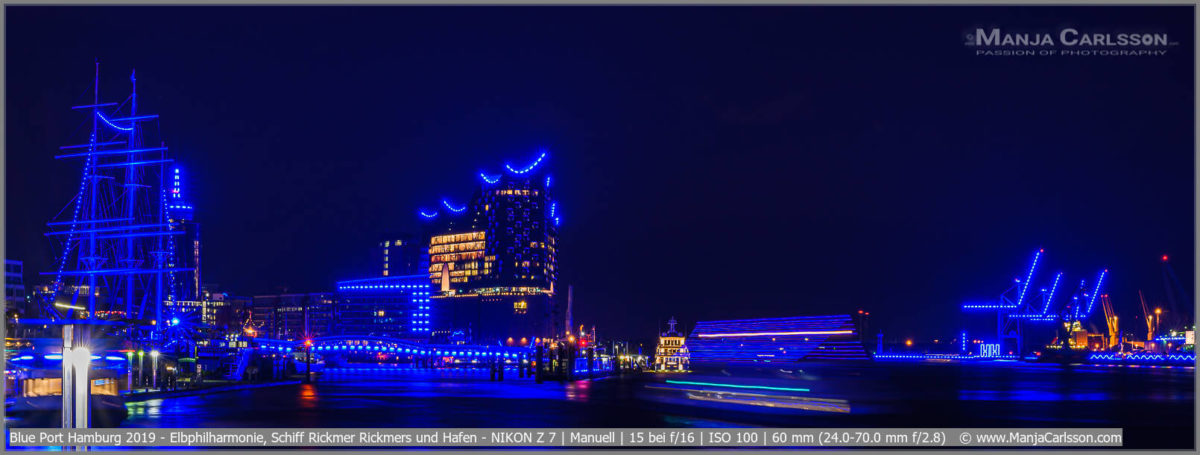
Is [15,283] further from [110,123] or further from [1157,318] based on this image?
[1157,318]

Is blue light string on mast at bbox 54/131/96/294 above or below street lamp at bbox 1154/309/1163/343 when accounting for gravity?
above

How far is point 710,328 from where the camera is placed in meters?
99.9

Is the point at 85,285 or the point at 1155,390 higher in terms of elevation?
the point at 85,285

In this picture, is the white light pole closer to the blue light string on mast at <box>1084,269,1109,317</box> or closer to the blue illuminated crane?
the blue illuminated crane

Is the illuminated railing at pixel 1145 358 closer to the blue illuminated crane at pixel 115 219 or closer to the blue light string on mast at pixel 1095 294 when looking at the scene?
the blue light string on mast at pixel 1095 294

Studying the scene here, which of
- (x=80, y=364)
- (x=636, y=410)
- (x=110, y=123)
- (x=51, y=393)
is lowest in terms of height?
(x=636, y=410)

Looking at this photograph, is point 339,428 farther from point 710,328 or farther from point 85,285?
point 710,328

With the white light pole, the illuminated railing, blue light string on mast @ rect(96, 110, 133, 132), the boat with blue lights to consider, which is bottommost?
the illuminated railing

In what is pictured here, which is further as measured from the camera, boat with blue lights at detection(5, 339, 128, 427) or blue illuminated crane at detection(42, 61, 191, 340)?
blue illuminated crane at detection(42, 61, 191, 340)

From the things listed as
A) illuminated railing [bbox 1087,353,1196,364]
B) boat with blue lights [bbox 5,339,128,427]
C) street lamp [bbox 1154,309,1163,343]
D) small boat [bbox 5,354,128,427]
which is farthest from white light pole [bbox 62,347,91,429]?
street lamp [bbox 1154,309,1163,343]

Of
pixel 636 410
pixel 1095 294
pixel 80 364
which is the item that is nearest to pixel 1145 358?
pixel 1095 294

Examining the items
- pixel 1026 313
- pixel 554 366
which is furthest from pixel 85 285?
pixel 1026 313

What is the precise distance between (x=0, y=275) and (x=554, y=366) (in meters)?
52.0

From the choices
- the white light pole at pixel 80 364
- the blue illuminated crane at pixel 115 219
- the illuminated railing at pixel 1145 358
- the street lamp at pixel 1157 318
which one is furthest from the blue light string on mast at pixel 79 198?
the street lamp at pixel 1157 318
